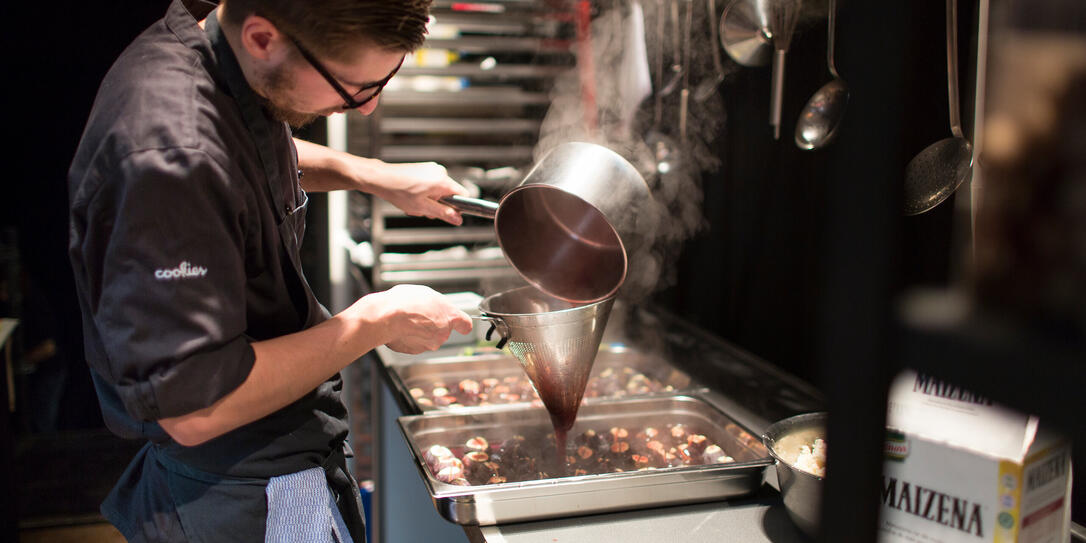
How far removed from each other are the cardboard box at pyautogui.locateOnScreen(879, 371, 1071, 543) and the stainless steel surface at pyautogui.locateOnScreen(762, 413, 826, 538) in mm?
140

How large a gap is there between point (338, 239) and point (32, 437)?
177 centimetres

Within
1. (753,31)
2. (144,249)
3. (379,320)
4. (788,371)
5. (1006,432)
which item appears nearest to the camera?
(1006,432)

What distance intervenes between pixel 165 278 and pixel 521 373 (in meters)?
1.38

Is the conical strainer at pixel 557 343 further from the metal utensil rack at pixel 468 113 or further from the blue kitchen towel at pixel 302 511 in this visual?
the metal utensil rack at pixel 468 113

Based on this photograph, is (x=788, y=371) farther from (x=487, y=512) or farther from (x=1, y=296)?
(x=1, y=296)

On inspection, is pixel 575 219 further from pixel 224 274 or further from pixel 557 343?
pixel 224 274

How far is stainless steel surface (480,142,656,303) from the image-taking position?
63.0 inches

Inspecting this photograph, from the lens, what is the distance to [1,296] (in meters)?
3.92

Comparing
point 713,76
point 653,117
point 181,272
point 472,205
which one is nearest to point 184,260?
point 181,272

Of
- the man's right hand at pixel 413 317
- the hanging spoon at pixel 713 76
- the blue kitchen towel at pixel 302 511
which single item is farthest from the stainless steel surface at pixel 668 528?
the hanging spoon at pixel 713 76

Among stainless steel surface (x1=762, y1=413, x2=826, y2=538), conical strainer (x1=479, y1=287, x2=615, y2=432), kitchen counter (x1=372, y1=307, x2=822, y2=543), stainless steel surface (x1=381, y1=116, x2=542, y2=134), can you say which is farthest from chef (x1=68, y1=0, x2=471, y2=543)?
stainless steel surface (x1=381, y1=116, x2=542, y2=134)

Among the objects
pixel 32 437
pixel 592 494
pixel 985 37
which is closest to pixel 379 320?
pixel 592 494

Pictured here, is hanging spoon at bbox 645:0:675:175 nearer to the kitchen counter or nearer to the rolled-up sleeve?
the kitchen counter

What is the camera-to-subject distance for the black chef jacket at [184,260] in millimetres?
1138
